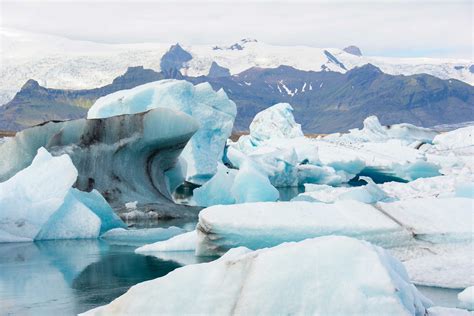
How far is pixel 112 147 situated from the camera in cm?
1211

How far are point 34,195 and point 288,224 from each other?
11.5ft

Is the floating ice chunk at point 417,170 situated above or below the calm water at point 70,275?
below

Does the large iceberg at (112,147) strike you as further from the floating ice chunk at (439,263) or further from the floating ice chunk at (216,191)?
the floating ice chunk at (439,263)

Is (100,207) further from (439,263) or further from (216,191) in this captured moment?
(439,263)

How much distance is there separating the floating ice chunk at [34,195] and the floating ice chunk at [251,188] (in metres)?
4.68

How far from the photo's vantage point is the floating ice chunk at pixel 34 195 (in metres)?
8.98

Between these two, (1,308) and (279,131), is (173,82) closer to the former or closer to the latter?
(1,308)

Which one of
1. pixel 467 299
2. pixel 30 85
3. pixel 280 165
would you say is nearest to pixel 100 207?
pixel 467 299

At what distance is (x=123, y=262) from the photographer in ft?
24.5

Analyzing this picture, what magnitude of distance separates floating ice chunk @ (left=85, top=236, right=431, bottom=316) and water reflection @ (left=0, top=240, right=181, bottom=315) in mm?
1324

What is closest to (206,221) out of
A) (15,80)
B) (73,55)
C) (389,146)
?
(389,146)

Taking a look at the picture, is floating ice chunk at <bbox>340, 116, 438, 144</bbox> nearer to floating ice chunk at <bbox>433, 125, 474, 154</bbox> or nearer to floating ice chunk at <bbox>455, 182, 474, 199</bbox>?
floating ice chunk at <bbox>433, 125, 474, 154</bbox>

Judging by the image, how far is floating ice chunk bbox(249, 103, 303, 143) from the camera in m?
31.9

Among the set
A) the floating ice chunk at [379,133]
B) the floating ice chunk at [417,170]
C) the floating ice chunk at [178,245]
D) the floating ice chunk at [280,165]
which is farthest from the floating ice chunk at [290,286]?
the floating ice chunk at [379,133]
